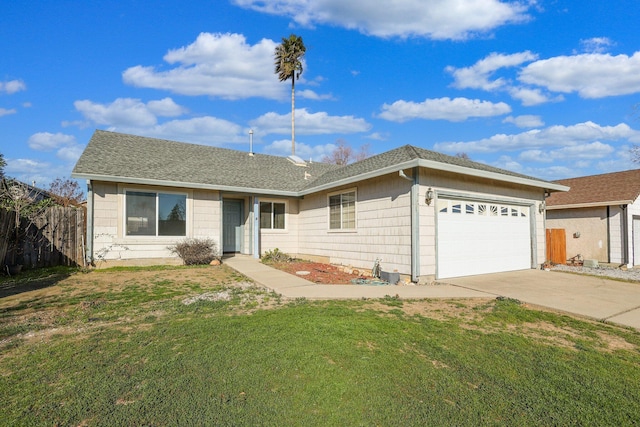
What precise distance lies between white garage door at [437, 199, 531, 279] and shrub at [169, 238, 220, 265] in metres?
7.50

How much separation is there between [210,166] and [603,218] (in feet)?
54.4

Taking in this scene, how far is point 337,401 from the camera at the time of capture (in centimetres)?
266

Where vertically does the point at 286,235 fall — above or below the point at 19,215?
below

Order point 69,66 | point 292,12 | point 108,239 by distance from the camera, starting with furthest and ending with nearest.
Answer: point 69,66, point 292,12, point 108,239

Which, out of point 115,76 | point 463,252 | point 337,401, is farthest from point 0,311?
point 115,76

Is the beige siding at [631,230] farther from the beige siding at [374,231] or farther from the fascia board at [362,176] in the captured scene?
the fascia board at [362,176]

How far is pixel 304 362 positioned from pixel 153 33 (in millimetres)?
13787

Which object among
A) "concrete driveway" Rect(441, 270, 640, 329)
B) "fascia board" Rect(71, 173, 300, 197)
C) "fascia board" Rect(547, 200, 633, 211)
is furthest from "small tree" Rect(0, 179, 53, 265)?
"fascia board" Rect(547, 200, 633, 211)

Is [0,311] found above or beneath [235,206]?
beneath

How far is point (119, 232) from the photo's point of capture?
1051cm

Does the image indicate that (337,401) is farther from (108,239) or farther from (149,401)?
(108,239)

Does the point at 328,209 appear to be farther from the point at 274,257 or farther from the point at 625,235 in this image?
the point at 625,235

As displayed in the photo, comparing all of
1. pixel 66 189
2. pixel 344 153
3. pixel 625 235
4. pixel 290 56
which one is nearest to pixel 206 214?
pixel 66 189

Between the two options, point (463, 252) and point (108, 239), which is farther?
point (108, 239)
